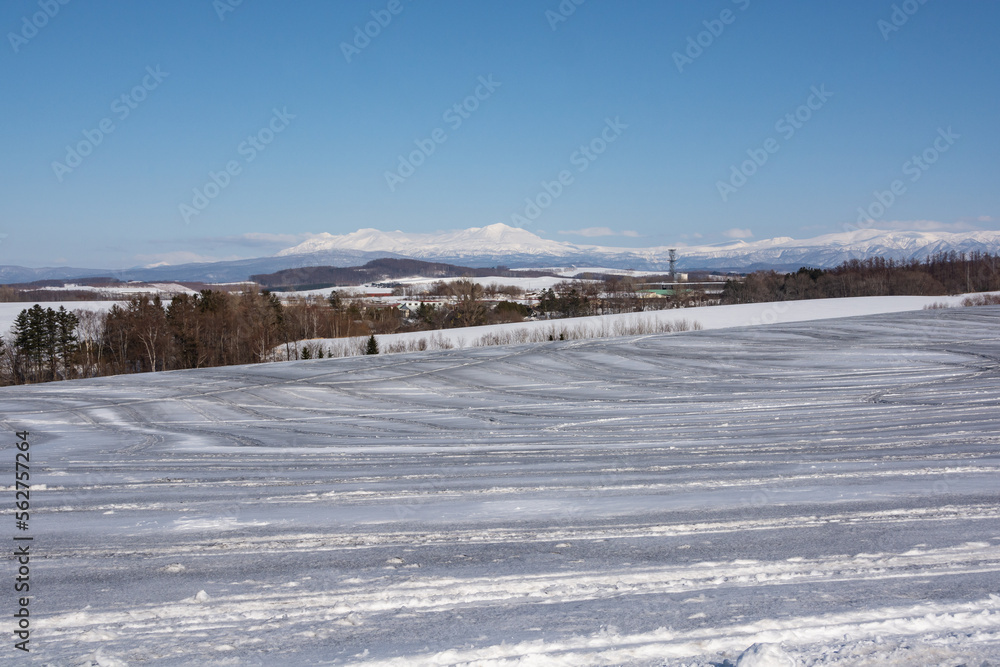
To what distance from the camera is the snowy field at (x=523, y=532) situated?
3.23 m

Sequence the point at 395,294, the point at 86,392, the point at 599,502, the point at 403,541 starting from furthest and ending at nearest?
the point at 395,294 < the point at 86,392 < the point at 599,502 < the point at 403,541

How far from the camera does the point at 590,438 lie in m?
8.38

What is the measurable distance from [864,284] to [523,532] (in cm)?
7105

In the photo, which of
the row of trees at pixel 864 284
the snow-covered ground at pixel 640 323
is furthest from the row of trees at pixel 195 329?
the row of trees at pixel 864 284

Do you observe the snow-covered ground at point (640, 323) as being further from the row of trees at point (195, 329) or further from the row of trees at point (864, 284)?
the row of trees at point (864, 284)

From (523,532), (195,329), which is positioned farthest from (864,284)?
(523,532)

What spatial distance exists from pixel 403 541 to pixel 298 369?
1153 centimetres

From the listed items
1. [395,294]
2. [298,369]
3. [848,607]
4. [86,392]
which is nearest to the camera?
[848,607]

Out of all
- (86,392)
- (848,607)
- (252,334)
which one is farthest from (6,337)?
(848,607)

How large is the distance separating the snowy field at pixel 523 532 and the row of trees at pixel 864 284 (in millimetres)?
59405

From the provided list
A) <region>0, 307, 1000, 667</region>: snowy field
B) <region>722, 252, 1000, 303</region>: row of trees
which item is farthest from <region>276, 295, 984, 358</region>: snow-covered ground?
<region>0, 307, 1000, 667</region>: snowy field

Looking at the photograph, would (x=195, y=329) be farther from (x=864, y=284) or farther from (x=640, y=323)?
(x=864, y=284)

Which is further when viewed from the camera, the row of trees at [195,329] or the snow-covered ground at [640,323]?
the row of trees at [195,329]

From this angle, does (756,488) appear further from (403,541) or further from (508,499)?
(403,541)
